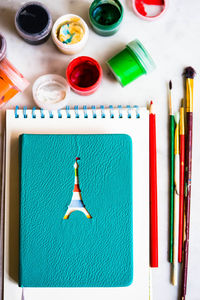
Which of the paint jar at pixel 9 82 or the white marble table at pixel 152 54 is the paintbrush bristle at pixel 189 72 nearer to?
the white marble table at pixel 152 54

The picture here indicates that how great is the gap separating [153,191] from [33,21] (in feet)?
1.50

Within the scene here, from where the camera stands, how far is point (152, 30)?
81 centimetres

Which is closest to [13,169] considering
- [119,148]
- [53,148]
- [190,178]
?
[53,148]

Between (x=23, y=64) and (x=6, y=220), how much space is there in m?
0.35

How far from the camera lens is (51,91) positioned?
792 mm

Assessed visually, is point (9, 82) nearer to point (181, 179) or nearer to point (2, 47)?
point (2, 47)

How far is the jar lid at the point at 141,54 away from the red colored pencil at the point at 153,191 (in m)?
0.09

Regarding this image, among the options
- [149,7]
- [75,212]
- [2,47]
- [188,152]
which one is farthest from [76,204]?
[149,7]

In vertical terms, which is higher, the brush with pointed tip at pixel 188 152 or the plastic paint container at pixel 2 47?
the plastic paint container at pixel 2 47

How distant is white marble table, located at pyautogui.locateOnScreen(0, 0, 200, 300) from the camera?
790mm

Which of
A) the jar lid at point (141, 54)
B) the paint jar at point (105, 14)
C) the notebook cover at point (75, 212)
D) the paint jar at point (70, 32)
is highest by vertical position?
the paint jar at point (105, 14)

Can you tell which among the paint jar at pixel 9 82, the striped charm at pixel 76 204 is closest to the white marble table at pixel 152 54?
the paint jar at pixel 9 82

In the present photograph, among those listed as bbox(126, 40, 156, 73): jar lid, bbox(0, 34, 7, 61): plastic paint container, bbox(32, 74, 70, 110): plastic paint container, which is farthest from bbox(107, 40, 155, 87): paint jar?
bbox(0, 34, 7, 61): plastic paint container

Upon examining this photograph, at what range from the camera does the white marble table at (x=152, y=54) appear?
790 millimetres
